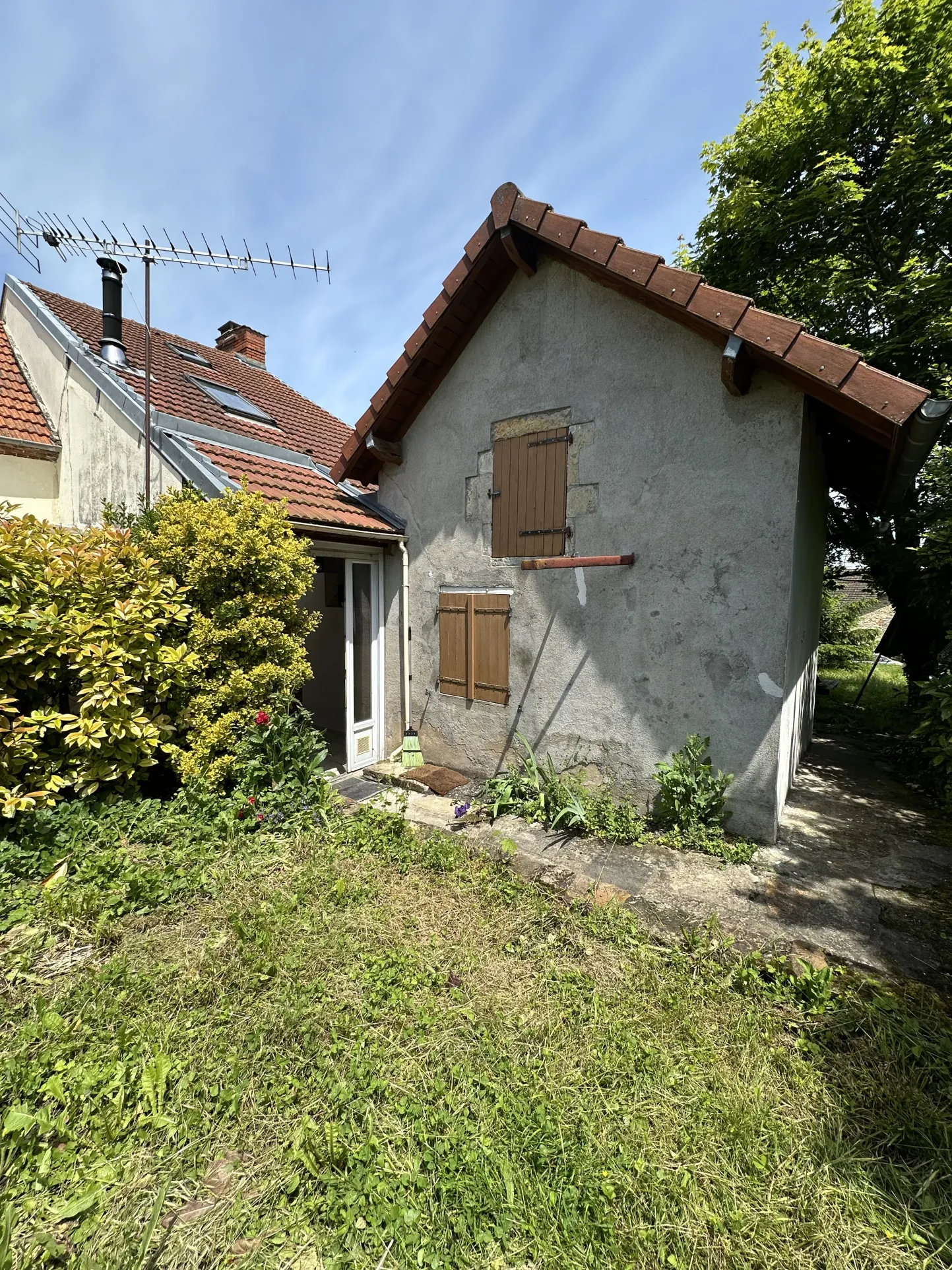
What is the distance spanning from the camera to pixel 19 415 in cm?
738

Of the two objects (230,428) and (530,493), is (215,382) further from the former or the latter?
(530,493)

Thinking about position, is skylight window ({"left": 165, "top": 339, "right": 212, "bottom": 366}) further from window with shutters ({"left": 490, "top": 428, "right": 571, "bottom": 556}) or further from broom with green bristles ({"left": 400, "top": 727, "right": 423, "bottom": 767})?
broom with green bristles ({"left": 400, "top": 727, "right": 423, "bottom": 767})

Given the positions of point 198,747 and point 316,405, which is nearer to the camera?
point 198,747

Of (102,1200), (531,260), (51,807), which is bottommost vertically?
(102,1200)

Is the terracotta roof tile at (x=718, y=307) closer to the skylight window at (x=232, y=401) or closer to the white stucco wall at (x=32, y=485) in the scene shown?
the skylight window at (x=232, y=401)

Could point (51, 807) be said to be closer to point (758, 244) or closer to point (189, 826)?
point (189, 826)

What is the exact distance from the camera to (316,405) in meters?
11.9

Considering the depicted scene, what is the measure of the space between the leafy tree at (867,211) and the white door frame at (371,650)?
6.73 m

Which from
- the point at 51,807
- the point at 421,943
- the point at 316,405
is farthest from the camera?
the point at 316,405

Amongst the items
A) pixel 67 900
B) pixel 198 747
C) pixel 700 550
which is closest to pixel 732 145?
pixel 700 550

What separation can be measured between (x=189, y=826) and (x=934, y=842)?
662cm

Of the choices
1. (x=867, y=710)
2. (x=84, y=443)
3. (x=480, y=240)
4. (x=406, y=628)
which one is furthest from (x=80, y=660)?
(x=867, y=710)

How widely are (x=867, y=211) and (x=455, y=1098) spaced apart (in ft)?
37.6

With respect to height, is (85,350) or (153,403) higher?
(85,350)
